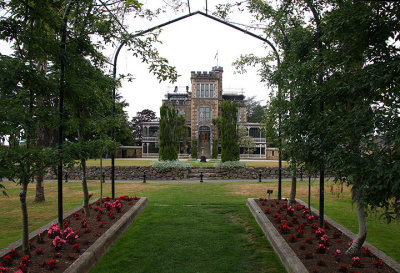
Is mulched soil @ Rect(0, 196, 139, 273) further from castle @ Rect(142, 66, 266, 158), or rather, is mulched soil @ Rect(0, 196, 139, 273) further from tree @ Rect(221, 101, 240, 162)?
castle @ Rect(142, 66, 266, 158)

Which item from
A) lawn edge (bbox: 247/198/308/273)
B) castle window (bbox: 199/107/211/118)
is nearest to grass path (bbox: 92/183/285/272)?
lawn edge (bbox: 247/198/308/273)

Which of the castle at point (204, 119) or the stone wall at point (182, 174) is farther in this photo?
the castle at point (204, 119)

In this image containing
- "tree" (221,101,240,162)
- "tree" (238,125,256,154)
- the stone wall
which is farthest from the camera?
"tree" (238,125,256,154)

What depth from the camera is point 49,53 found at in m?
4.51

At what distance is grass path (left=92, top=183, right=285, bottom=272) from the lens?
15.4ft

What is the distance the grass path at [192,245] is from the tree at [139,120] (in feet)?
162

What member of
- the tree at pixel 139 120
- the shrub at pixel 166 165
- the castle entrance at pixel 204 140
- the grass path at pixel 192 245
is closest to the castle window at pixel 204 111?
the castle entrance at pixel 204 140

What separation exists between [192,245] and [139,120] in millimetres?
56401

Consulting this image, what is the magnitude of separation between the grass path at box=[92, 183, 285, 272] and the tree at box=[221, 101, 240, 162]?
13.2 meters

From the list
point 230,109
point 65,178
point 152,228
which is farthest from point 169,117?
point 152,228

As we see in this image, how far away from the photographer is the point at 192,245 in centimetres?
570

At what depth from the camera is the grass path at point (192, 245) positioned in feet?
15.4

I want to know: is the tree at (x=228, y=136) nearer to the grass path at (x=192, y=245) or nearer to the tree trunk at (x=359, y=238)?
the grass path at (x=192, y=245)

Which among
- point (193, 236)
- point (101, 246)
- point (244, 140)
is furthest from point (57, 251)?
point (244, 140)
